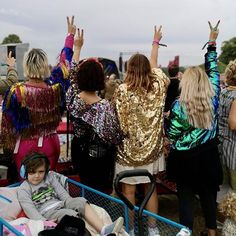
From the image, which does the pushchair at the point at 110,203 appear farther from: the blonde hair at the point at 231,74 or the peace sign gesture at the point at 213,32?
the peace sign gesture at the point at 213,32

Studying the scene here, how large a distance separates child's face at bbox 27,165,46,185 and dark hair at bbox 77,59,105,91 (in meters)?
0.78

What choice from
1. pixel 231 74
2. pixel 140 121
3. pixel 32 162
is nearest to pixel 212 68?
pixel 231 74

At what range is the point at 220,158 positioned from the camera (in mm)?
3904

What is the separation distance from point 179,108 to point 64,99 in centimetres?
109

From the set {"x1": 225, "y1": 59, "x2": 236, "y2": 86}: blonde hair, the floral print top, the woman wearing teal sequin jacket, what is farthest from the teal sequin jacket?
the floral print top

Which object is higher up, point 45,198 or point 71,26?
point 71,26

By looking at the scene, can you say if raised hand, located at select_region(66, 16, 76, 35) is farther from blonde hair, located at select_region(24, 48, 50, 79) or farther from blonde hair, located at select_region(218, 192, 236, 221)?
blonde hair, located at select_region(218, 192, 236, 221)

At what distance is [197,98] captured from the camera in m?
3.46

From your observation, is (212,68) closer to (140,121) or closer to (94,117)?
(140,121)

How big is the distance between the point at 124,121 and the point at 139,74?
45 cm

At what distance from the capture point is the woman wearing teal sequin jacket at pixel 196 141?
347cm

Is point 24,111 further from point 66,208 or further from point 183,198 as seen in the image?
point 183,198

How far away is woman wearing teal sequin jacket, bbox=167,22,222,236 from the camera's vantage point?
11.4 feet

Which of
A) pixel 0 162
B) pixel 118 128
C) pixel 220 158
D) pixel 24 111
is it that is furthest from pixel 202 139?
pixel 0 162
